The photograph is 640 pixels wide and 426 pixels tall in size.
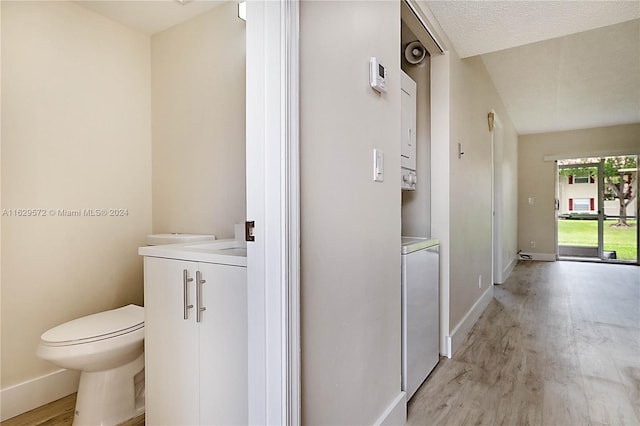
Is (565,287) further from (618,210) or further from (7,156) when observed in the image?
(7,156)

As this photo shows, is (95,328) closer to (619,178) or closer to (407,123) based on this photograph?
(407,123)

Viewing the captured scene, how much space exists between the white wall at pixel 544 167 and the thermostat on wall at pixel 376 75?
7.00 meters

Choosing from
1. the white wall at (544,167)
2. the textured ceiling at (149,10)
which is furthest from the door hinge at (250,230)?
the white wall at (544,167)

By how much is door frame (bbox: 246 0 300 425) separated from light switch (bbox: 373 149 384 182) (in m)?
0.51

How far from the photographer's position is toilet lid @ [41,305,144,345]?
61.8 inches

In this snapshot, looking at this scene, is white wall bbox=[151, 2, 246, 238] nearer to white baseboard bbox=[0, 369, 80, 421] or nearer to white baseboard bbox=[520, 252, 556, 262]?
white baseboard bbox=[0, 369, 80, 421]

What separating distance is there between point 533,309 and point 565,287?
1442 millimetres

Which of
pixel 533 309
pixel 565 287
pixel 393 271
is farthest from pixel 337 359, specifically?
pixel 565 287

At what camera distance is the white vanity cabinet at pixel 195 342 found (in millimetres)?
1157

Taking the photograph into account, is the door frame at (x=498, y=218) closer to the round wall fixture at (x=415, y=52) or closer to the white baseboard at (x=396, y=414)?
the round wall fixture at (x=415, y=52)

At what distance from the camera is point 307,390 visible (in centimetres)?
109

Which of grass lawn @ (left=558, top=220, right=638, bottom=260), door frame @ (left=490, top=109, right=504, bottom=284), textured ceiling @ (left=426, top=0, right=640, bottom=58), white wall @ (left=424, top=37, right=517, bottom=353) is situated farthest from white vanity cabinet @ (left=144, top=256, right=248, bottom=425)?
grass lawn @ (left=558, top=220, right=638, bottom=260)

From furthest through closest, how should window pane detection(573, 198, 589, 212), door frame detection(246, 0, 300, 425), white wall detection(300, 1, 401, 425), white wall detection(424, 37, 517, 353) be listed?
window pane detection(573, 198, 589, 212)
white wall detection(424, 37, 517, 353)
white wall detection(300, 1, 401, 425)
door frame detection(246, 0, 300, 425)

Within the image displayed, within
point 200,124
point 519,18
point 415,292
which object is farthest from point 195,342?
point 519,18
